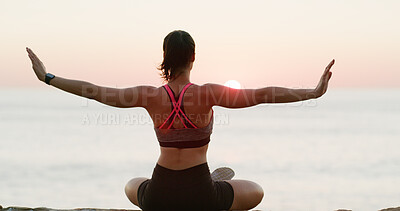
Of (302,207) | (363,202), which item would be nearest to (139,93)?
(302,207)

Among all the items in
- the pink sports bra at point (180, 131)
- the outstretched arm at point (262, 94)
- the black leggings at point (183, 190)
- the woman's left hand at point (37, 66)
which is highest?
the woman's left hand at point (37, 66)

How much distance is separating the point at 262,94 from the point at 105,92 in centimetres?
123

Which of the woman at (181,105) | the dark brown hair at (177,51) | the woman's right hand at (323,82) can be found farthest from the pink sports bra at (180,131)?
the woman's right hand at (323,82)

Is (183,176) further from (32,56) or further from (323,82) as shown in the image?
(32,56)

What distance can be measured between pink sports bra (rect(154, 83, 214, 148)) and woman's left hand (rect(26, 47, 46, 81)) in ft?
3.32

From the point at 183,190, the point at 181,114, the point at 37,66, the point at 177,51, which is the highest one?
the point at 177,51

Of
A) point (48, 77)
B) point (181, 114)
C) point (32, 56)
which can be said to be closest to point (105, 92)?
point (48, 77)

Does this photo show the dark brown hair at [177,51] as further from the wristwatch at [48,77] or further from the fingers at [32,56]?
the fingers at [32,56]

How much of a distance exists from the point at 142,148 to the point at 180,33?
19731 mm

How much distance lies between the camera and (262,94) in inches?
152

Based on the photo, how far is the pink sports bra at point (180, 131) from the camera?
158 inches

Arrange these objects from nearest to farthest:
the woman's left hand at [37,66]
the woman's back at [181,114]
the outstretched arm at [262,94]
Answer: the outstretched arm at [262,94]
the woman's back at [181,114]
the woman's left hand at [37,66]

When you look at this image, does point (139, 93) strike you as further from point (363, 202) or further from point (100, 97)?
point (363, 202)

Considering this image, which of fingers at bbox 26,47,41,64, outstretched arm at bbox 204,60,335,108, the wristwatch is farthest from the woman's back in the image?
fingers at bbox 26,47,41,64
